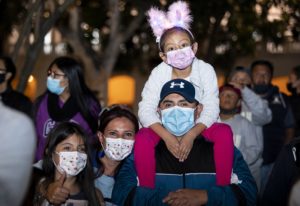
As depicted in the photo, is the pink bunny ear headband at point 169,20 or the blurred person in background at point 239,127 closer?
the pink bunny ear headband at point 169,20

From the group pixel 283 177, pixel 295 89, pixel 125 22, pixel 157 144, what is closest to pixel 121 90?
pixel 125 22

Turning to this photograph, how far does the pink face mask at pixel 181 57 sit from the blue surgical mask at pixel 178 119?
1.78 ft

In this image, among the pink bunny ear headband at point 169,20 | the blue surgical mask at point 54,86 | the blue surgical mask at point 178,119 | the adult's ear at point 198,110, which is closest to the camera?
the blue surgical mask at point 178,119

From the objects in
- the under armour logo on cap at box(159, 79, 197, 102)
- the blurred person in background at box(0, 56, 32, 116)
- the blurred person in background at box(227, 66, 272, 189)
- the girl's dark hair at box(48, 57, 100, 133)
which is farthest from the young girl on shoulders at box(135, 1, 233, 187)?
the blurred person in background at box(227, 66, 272, 189)

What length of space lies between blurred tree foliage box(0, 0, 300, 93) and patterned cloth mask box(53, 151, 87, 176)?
3.93 m

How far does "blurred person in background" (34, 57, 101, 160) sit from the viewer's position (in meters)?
5.91

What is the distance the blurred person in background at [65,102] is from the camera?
19.4 feet

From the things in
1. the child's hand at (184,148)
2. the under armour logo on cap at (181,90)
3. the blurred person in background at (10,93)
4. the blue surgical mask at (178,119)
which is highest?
the blurred person in background at (10,93)

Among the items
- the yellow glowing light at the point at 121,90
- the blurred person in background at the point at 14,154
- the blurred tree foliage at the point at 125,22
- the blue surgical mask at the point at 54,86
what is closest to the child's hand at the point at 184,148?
the blurred person in background at the point at 14,154

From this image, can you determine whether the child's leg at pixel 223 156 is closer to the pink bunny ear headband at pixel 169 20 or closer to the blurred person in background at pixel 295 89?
the pink bunny ear headband at pixel 169 20

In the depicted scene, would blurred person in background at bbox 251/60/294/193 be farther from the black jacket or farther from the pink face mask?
the black jacket

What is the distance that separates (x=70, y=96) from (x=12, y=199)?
13.8 ft

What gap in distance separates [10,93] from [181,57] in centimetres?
246

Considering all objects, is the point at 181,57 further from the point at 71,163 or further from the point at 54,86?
the point at 54,86
